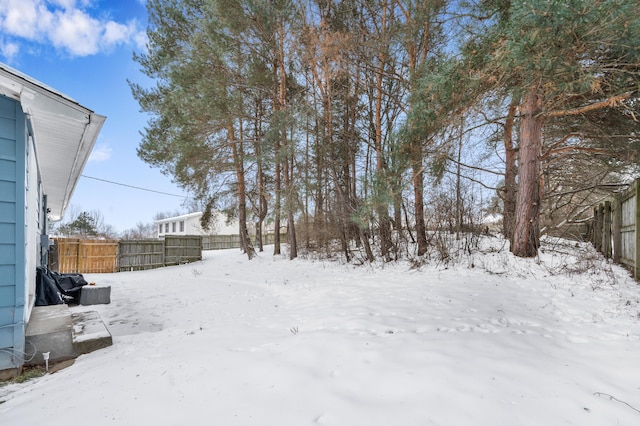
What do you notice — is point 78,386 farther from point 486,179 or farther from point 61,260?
point 61,260

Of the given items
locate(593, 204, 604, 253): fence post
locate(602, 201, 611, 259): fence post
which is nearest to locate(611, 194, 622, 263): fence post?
locate(602, 201, 611, 259): fence post

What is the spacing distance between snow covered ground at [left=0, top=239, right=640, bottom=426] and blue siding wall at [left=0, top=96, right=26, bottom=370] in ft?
1.72

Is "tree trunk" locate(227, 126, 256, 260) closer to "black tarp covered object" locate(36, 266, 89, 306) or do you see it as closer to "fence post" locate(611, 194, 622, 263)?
"black tarp covered object" locate(36, 266, 89, 306)

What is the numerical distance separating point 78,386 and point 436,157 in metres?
6.50

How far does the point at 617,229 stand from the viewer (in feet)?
19.4

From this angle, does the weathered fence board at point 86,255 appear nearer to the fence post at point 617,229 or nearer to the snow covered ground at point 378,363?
the snow covered ground at point 378,363

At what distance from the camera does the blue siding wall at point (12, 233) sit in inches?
Result: 118

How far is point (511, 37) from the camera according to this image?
4031 mm

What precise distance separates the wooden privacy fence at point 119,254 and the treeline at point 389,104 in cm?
280

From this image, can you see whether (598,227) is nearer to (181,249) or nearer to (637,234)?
(637,234)

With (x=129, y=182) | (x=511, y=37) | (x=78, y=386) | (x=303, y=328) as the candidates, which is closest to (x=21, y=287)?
(x=78, y=386)

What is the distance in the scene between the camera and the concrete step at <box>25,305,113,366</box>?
3088mm

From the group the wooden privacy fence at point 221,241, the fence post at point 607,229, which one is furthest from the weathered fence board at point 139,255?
the fence post at point 607,229

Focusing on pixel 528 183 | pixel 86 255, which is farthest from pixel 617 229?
pixel 86 255
